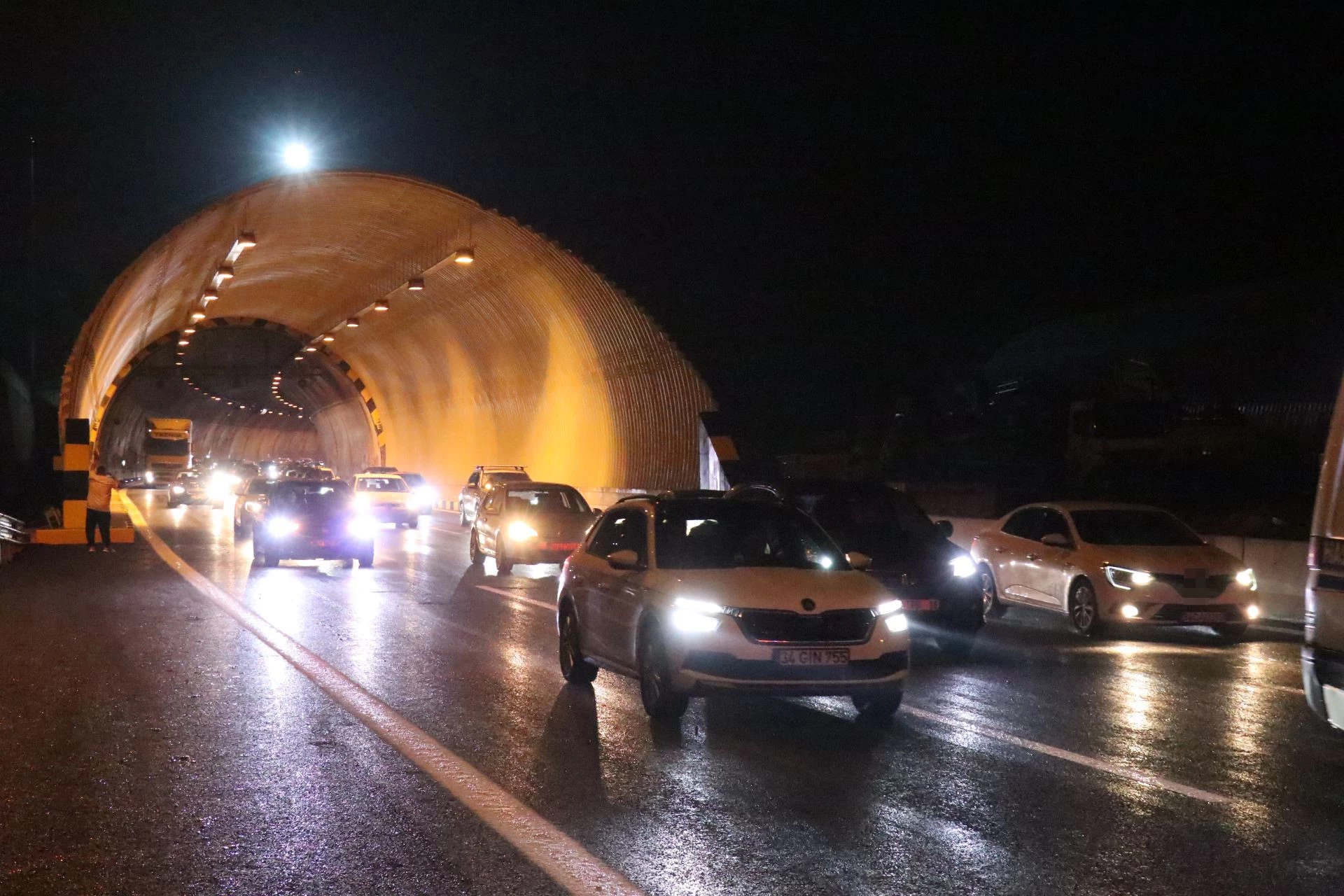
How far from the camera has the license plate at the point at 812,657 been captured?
357 inches

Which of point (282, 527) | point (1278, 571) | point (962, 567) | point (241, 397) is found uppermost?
point (241, 397)

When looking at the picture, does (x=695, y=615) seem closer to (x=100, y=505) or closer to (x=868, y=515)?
(x=868, y=515)

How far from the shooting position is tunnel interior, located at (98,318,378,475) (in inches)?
2345

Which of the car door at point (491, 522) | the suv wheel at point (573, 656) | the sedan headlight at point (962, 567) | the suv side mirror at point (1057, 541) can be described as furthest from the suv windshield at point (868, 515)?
the car door at point (491, 522)

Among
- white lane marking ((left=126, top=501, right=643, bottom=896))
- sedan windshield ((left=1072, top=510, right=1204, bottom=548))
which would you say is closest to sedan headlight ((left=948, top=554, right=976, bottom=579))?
sedan windshield ((left=1072, top=510, right=1204, bottom=548))

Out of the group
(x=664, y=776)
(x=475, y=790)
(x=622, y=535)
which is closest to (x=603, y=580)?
(x=622, y=535)

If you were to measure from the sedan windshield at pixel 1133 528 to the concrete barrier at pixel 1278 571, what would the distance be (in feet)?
2.33

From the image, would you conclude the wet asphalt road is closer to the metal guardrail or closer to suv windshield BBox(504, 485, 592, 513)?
suv windshield BBox(504, 485, 592, 513)

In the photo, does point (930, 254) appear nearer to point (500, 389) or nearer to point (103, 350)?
point (500, 389)

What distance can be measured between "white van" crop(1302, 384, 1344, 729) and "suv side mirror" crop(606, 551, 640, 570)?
433 cm

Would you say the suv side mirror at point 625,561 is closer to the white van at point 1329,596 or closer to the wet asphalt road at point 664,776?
the wet asphalt road at point 664,776

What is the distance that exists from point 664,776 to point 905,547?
6.71 metres

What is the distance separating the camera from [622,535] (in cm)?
1103

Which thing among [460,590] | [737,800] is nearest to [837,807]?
[737,800]
